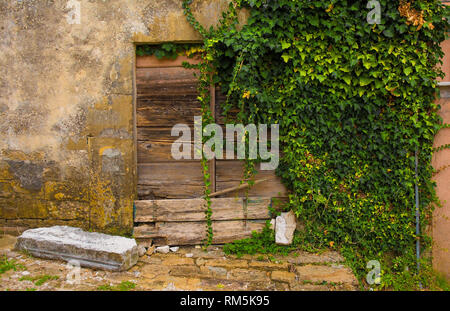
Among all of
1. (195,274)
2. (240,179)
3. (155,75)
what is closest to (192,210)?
(240,179)

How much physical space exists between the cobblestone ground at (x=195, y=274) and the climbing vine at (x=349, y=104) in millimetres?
295

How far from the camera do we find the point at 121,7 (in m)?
3.66

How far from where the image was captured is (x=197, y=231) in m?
3.79

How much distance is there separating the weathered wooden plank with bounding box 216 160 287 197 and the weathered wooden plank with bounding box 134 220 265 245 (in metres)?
0.36

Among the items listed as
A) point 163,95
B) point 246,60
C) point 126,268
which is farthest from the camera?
point 163,95

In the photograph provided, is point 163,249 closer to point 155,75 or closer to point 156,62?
point 155,75

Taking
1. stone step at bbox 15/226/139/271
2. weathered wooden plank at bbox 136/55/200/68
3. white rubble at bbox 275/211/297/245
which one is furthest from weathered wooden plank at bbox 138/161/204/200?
weathered wooden plank at bbox 136/55/200/68

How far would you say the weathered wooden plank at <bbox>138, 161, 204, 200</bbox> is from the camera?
3.91 m

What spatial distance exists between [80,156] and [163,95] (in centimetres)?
→ 116

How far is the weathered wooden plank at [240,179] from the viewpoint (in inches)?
153

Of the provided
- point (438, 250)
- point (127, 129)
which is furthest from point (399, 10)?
point (127, 129)

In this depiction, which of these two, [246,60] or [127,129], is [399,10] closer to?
Answer: [246,60]

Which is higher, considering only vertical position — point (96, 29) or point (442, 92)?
point (96, 29)

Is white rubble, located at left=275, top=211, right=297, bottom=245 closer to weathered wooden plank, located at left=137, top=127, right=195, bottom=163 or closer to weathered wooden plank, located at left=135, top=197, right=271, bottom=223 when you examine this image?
weathered wooden plank, located at left=135, top=197, right=271, bottom=223
